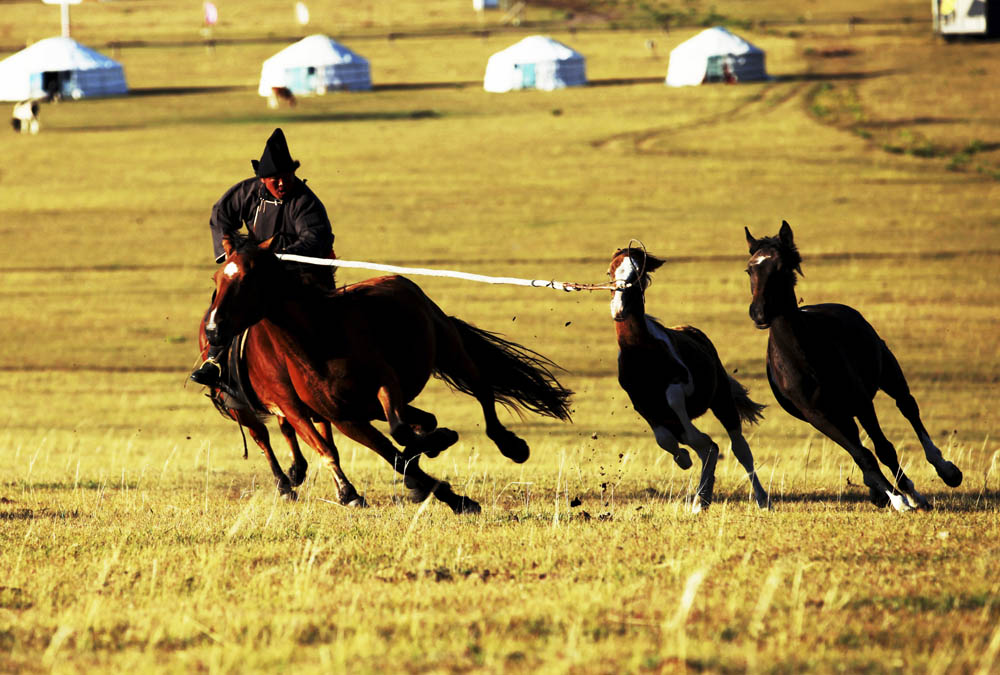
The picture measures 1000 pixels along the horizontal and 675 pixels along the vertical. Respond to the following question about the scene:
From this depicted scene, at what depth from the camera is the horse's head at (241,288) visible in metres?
8.86

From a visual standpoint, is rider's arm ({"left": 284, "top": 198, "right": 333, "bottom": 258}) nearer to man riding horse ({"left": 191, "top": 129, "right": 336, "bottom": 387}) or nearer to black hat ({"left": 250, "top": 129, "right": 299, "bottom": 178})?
Answer: man riding horse ({"left": 191, "top": 129, "right": 336, "bottom": 387})

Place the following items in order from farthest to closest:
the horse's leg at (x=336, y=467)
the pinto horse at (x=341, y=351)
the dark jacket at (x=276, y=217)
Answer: the dark jacket at (x=276, y=217), the horse's leg at (x=336, y=467), the pinto horse at (x=341, y=351)

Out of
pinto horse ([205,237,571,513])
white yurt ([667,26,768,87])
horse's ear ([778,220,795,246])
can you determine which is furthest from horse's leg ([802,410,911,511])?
white yurt ([667,26,768,87])

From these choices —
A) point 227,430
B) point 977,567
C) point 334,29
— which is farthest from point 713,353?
point 334,29

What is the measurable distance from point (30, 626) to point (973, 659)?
4.19 meters

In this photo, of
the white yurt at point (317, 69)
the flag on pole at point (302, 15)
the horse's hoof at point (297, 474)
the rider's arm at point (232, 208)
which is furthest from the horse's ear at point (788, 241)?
the flag on pole at point (302, 15)

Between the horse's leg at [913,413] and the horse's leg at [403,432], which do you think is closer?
the horse's leg at [403,432]

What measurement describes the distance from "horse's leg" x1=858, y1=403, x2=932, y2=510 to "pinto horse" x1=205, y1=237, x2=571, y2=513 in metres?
2.76

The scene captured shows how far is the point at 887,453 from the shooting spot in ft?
32.7

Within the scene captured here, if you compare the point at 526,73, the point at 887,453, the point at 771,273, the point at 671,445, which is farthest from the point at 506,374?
the point at 526,73

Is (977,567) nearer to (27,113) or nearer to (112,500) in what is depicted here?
(112,500)

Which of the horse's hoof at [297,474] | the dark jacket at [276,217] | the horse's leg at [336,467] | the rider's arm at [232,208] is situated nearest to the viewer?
the horse's leg at [336,467]

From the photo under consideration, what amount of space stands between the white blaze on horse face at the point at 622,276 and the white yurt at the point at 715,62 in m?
55.7

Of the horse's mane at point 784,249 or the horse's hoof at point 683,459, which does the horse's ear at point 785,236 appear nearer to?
the horse's mane at point 784,249
